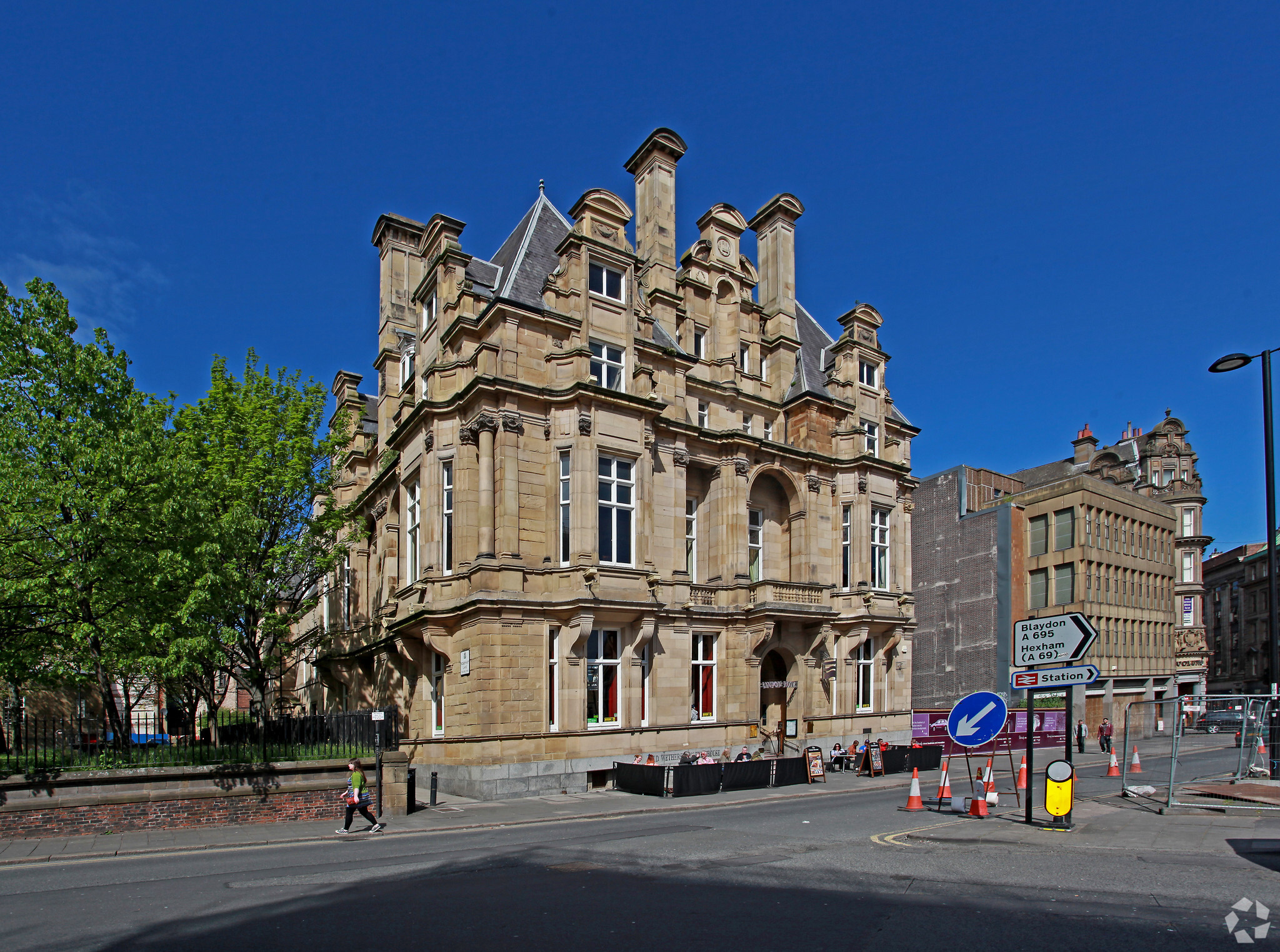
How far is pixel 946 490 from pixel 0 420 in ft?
166

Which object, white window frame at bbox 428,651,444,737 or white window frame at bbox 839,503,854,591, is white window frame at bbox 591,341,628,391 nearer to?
white window frame at bbox 428,651,444,737

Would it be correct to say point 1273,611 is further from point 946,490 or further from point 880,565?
point 946,490

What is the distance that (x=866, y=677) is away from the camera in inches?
1428

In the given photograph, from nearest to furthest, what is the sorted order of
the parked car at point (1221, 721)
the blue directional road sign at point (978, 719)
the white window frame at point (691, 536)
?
1. the blue directional road sign at point (978, 719)
2. the parked car at point (1221, 721)
3. the white window frame at point (691, 536)

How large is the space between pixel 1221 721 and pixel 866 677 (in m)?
13.3

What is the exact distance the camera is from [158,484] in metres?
19.0

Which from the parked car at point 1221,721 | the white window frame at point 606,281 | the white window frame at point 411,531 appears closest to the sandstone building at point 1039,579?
the parked car at point 1221,721

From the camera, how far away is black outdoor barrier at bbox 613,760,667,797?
24.0 m

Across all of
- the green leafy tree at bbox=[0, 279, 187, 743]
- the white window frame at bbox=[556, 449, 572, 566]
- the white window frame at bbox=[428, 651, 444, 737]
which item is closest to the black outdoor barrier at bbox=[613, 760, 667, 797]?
the white window frame at bbox=[428, 651, 444, 737]

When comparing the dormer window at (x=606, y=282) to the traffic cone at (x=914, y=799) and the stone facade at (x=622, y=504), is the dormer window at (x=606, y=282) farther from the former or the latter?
the traffic cone at (x=914, y=799)

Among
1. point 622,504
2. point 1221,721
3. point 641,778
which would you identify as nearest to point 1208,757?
point 1221,721

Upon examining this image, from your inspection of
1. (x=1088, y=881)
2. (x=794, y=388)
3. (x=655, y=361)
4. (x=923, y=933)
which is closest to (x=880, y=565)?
(x=794, y=388)

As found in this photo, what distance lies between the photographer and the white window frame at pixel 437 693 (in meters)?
27.6

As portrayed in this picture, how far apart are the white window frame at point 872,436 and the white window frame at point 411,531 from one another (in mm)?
19659
